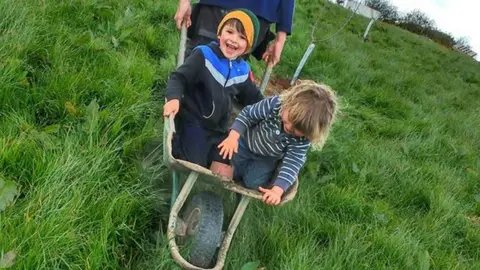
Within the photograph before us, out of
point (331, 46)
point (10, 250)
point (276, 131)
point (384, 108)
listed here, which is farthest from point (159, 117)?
point (331, 46)

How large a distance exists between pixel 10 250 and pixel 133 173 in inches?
40.2

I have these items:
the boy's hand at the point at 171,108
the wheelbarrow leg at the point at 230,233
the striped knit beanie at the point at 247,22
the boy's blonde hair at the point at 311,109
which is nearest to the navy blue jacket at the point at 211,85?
the striped knit beanie at the point at 247,22

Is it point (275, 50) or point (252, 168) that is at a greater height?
point (275, 50)

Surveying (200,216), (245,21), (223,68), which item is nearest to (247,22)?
(245,21)

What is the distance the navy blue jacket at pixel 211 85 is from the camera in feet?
10.8

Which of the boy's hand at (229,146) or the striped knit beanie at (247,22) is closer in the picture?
the boy's hand at (229,146)

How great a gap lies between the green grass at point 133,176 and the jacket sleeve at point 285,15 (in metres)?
1.07

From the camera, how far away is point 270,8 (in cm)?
389

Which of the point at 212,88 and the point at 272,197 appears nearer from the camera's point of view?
the point at 272,197

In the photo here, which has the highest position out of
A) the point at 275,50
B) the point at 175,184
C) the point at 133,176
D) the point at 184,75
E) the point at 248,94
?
the point at 275,50

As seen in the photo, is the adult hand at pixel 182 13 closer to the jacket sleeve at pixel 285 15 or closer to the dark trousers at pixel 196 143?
the jacket sleeve at pixel 285 15

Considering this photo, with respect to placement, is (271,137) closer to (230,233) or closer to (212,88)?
(212,88)

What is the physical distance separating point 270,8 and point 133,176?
1694 mm

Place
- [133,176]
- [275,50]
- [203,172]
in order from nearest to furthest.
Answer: [203,172], [133,176], [275,50]
